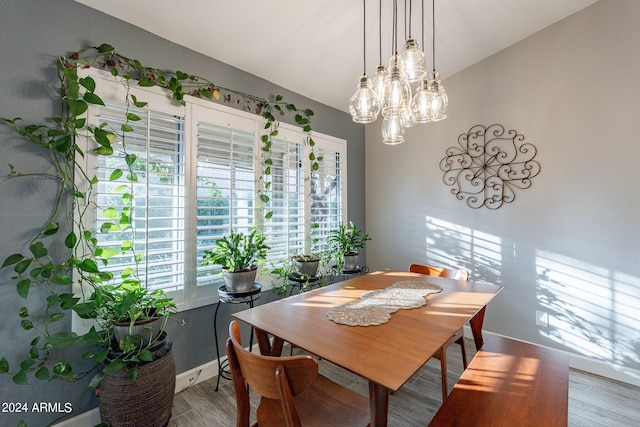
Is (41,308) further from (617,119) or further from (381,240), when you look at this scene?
(617,119)

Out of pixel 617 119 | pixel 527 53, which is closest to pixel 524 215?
pixel 617 119

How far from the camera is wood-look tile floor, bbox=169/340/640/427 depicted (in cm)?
183

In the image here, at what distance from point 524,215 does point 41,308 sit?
12.1 feet

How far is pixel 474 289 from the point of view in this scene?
192 cm

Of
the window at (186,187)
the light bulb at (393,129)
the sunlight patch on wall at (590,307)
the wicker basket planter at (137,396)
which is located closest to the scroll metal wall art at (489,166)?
the sunlight patch on wall at (590,307)

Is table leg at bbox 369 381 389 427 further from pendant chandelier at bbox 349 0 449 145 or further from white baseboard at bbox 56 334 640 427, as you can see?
white baseboard at bbox 56 334 640 427

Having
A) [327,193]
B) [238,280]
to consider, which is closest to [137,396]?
[238,280]

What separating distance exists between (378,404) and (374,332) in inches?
11.0

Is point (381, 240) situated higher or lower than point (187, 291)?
higher

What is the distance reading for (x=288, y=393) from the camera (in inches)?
36.8

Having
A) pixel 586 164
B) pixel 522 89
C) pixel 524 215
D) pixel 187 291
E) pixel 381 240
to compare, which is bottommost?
pixel 187 291

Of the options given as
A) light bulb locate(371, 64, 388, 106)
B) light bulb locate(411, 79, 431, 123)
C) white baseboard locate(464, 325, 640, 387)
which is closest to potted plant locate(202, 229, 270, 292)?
light bulb locate(371, 64, 388, 106)

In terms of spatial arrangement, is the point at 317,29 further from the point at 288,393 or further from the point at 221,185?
the point at 288,393

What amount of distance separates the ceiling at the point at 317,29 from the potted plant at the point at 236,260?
1348mm
